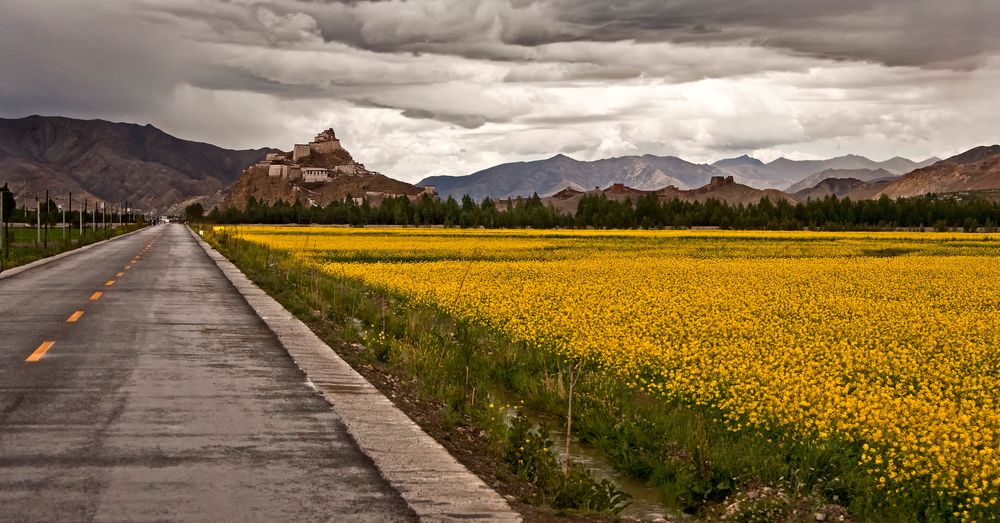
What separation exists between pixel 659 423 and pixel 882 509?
337 centimetres

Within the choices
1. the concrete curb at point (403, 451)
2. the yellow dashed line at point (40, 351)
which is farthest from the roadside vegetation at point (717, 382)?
the yellow dashed line at point (40, 351)

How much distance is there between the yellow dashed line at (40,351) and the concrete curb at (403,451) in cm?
352

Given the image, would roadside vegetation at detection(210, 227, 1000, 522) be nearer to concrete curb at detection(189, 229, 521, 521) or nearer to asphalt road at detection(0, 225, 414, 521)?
concrete curb at detection(189, 229, 521, 521)

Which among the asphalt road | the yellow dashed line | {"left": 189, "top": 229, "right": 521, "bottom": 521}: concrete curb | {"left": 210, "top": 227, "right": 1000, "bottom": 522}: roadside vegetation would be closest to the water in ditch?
{"left": 210, "top": 227, "right": 1000, "bottom": 522}: roadside vegetation

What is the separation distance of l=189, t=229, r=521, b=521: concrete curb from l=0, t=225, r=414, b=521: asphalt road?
17 centimetres

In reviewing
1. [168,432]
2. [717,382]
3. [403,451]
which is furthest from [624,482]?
[168,432]

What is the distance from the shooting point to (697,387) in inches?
506

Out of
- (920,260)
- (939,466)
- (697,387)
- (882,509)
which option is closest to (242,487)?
(882,509)

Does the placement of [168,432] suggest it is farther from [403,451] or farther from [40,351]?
[40,351]

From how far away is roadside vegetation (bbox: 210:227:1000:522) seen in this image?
27.2ft

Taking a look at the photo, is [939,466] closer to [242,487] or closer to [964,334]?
[242,487]

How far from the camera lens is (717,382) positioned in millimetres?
12594

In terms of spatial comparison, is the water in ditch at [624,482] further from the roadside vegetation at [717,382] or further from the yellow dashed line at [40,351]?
the yellow dashed line at [40,351]

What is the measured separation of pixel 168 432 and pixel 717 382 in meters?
6.88
